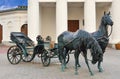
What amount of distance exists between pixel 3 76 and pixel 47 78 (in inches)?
66.4

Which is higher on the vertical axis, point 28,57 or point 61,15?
point 61,15

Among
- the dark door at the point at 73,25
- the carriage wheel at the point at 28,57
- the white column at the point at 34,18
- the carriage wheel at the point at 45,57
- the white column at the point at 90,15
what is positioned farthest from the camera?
the dark door at the point at 73,25

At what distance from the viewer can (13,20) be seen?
3419cm

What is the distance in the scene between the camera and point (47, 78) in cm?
1019

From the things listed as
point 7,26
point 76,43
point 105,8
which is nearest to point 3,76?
point 76,43

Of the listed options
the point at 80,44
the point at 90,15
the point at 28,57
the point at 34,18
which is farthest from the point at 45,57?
the point at 34,18

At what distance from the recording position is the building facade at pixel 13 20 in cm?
3366

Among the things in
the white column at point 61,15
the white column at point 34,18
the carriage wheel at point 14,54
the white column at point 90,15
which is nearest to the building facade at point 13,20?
the white column at point 34,18

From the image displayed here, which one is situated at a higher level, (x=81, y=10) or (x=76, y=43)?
(x=81, y=10)

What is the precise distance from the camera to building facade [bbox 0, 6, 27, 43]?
33.7 metres

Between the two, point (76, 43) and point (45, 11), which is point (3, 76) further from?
point (45, 11)

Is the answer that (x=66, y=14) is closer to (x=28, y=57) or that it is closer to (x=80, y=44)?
(x=28, y=57)

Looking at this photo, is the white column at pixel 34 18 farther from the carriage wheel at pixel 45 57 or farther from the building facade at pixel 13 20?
the carriage wheel at pixel 45 57

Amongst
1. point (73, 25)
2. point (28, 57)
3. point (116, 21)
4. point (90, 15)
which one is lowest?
point (28, 57)
